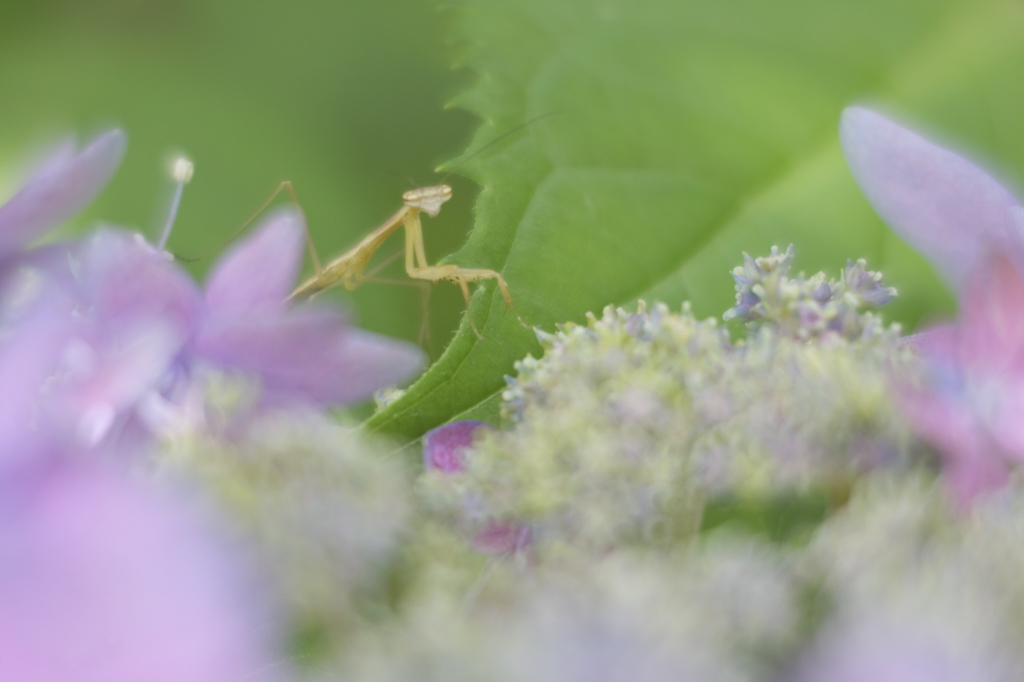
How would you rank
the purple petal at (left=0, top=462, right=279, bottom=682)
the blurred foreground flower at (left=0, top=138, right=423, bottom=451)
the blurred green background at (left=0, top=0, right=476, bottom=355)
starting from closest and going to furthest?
1. the purple petal at (left=0, top=462, right=279, bottom=682)
2. the blurred foreground flower at (left=0, top=138, right=423, bottom=451)
3. the blurred green background at (left=0, top=0, right=476, bottom=355)

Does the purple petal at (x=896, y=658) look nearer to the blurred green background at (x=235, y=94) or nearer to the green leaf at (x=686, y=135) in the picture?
the green leaf at (x=686, y=135)

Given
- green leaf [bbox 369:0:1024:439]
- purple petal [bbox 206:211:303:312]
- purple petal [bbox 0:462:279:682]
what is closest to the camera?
purple petal [bbox 0:462:279:682]

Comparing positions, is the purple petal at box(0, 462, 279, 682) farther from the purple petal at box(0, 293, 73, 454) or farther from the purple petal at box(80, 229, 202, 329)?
the purple petal at box(80, 229, 202, 329)

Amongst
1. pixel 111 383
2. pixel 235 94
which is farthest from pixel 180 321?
pixel 235 94

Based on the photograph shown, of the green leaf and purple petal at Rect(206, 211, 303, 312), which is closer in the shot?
purple petal at Rect(206, 211, 303, 312)

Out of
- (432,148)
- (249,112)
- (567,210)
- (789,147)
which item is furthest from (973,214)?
(249,112)

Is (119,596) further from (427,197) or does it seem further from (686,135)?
(427,197)

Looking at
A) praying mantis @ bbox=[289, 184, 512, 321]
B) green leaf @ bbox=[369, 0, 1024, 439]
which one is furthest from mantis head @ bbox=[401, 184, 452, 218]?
green leaf @ bbox=[369, 0, 1024, 439]

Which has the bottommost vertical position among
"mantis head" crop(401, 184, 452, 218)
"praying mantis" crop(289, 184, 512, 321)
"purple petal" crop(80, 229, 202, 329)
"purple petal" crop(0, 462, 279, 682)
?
"purple petal" crop(0, 462, 279, 682)
